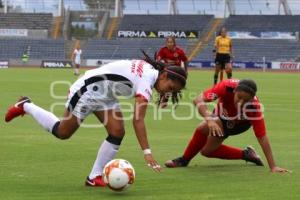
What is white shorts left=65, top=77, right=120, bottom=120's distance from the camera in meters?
8.16

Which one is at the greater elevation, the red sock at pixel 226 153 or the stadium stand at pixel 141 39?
the red sock at pixel 226 153

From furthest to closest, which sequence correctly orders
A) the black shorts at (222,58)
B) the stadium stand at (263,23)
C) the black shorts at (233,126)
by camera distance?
1. the stadium stand at (263,23)
2. the black shorts at (222,58)
3. the black shorts at (233,126)

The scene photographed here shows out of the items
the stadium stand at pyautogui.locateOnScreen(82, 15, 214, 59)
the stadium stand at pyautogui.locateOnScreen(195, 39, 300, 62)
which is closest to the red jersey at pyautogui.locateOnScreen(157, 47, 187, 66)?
the stadium stand at pyautogui.locateOnScreen(195, 39, 300, 62)

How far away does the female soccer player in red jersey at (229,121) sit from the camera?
877cm

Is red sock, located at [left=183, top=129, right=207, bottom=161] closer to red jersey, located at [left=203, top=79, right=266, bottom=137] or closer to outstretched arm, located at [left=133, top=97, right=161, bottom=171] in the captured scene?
red jersey, located at [left=203, top=79, right=266, bottom=137]

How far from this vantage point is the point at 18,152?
10.8 metres

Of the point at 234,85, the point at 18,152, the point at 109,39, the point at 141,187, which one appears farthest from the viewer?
the point at 109,39

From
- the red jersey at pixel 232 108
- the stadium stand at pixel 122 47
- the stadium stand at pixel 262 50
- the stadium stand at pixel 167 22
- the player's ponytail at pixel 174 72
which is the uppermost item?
the player's ponytail at pixel 174 72

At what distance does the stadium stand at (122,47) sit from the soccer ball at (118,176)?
196 feet

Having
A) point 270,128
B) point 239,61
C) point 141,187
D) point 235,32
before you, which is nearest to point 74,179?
point 141,187

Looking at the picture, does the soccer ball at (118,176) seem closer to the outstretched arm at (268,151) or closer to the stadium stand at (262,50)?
the outstretched arm at (268,151)

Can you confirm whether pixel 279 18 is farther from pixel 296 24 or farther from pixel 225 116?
pixel 225 116

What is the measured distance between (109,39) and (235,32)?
13.0 m

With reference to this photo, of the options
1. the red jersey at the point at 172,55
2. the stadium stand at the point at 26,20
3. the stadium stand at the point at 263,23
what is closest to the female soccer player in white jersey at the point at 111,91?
the red jersey at the point at 172,55
